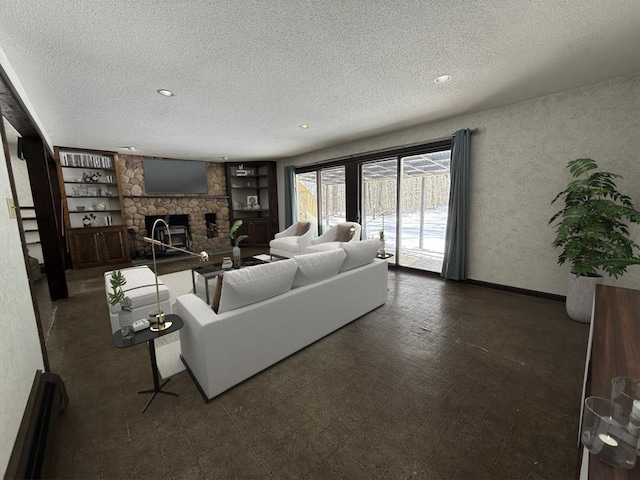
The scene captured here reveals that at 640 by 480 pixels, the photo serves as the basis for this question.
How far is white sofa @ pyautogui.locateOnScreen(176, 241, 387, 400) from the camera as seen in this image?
1.67 meters

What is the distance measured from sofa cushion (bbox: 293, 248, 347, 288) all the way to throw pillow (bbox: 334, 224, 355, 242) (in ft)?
7.70

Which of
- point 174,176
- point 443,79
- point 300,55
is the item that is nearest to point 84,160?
point 174,176

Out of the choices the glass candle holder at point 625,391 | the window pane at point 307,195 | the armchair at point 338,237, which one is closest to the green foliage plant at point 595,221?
the glass candle holder at point 625,391

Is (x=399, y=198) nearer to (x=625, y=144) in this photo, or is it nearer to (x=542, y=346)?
(x=625, y=144)

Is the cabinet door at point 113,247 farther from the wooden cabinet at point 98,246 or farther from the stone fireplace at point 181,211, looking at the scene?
the stone fireplace at point 181,211

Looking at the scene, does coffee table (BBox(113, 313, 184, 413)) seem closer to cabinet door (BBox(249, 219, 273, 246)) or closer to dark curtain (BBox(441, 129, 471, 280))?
dark curtain (BBox(441, 129, 471, 280))

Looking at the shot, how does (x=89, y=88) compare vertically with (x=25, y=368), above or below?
above

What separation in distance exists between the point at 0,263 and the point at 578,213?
170 inches

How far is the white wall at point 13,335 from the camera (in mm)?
1034

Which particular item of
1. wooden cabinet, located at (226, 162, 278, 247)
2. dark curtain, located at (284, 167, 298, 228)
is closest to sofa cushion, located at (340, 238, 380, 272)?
dark curtain, located at (284, 167, 298, 228)

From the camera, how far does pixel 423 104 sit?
3240 mm

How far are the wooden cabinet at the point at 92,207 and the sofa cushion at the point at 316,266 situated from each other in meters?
5.39

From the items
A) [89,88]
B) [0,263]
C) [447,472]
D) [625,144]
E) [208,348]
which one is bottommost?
[447,472]

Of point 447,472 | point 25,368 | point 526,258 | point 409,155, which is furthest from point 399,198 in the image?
point 25,368
